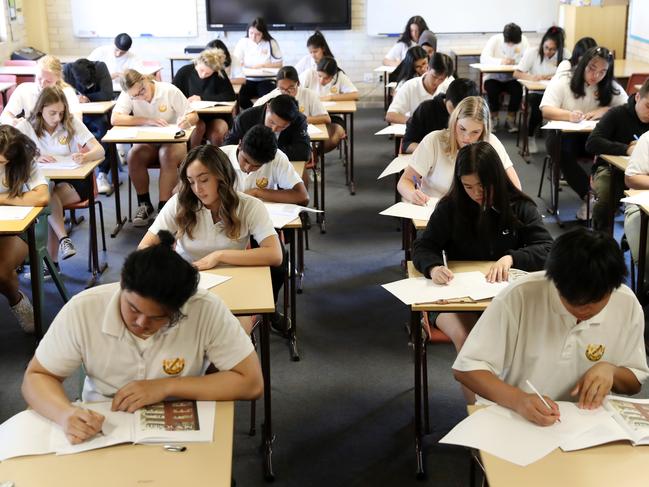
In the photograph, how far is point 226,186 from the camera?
339 cm

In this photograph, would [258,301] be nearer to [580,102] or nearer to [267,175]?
[267,175]

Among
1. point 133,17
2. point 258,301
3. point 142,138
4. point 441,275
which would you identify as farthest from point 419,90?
point 133,17

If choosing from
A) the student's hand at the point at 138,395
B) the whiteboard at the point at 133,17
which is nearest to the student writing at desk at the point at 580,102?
the student's hand at the point at 138,395

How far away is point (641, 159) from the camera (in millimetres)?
4633

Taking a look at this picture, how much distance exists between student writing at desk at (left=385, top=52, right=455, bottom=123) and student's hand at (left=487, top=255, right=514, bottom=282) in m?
3.34

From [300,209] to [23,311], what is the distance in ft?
5.04

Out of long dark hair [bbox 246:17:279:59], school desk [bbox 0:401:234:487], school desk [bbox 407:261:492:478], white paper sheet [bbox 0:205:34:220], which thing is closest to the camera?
school desk [bbox 0:401:234:487]

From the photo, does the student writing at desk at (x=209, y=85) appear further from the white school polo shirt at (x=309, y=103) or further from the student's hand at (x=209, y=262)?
the student's hand at (x=209, y=262)

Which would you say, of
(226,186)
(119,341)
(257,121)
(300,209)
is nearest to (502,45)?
(257,121)

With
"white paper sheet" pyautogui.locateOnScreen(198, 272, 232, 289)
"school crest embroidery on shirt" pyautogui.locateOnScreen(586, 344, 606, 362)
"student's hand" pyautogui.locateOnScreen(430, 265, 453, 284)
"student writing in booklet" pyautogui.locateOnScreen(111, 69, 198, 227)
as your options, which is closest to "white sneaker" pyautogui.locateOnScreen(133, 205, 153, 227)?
"student writing in booklet" pyautogui.locateOnScreen(111, 69, 198, 227)

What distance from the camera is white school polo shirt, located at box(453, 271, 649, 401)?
7.50 feet

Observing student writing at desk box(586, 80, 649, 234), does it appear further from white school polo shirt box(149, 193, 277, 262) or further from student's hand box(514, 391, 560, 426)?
student's hand box(514, 391, 560, 426)

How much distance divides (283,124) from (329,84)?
2.72 metres

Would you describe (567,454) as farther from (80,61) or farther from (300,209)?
(80,61)
